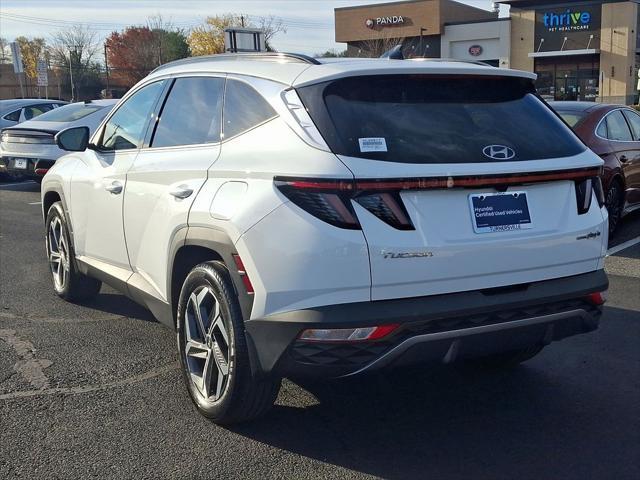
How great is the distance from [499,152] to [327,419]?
1615mm

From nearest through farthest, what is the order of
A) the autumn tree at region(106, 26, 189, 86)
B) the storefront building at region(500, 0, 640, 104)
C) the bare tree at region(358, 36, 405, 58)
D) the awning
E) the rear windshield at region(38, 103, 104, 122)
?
the rear windshield at region(38, 103, 104, 122) → the storefront building at region(500, 0, 640, 104) → the awning → the bare tree at region(358, 36, 405, 58) → the autumn tree at region(106, 26, 189, 86)

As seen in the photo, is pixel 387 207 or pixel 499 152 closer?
pixel 387 207

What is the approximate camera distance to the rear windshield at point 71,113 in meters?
13.2

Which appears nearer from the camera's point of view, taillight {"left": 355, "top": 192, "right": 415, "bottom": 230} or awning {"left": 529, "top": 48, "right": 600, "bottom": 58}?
taillight {"left": 355, "top": 192, "right": 415, "bottom": 230}

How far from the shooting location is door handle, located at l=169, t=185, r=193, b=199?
387 centimetres

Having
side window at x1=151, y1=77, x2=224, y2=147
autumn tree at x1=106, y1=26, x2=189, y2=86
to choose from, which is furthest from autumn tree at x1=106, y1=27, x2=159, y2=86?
side window at x1=151, y1=77, x2=224, y2=147

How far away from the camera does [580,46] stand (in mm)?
48281

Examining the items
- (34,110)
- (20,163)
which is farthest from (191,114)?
(34,110)

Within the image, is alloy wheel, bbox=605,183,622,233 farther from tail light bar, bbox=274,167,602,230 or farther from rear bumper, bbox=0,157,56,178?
rear bumper, bbox=0,157,56,178

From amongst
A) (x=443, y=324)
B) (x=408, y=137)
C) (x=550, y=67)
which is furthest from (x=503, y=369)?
(x=550, y=67)

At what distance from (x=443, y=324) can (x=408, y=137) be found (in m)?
0.84

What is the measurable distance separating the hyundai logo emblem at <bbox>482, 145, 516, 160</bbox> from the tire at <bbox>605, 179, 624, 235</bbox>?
5.28 m

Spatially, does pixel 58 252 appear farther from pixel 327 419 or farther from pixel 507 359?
pixel 507 359

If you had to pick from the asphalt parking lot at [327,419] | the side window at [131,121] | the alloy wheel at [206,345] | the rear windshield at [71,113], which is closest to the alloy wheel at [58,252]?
the asphalt parking lot at [327,419]
